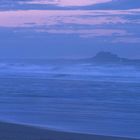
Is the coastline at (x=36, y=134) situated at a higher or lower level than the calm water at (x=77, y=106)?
lower

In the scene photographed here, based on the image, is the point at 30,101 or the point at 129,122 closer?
the point at 129,122

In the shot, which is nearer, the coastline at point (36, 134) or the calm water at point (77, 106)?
the coastline at point (36, 134)

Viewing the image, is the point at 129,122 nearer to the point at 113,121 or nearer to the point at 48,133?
the point at 113,121

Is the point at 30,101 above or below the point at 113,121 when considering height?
above

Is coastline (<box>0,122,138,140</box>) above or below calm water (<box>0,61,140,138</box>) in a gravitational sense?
below

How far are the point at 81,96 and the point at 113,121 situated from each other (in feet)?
27.4

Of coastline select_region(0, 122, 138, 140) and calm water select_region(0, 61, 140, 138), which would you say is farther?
calm water select_region(0, 61, 140, 138)

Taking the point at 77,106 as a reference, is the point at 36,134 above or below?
below

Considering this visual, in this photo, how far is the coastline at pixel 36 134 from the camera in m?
15.9

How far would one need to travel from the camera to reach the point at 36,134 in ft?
54.8

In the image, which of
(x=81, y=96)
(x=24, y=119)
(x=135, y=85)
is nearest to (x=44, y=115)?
(x=24, y=119)

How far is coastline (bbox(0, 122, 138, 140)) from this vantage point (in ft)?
52.2

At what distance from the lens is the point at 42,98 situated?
2761 cm

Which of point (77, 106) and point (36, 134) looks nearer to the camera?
point (36, 134)
